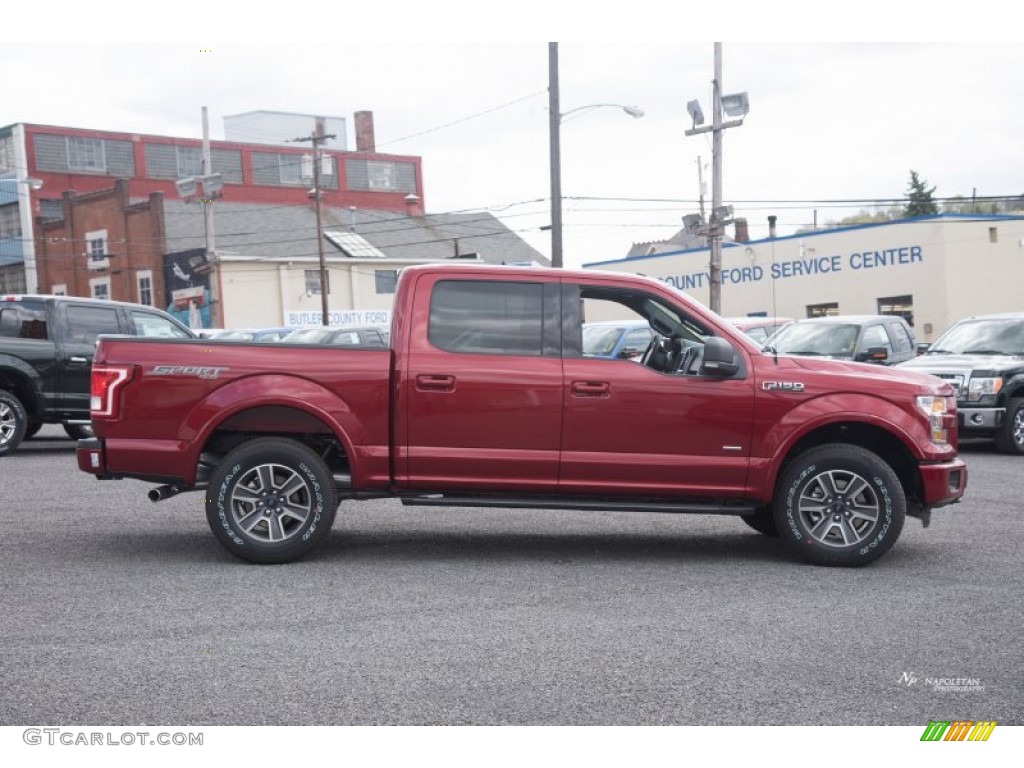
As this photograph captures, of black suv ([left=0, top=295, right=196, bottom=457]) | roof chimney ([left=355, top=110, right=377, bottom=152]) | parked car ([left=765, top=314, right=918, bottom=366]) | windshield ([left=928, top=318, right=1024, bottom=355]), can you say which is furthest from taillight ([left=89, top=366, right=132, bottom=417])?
roof chimney ([left=355, top=110, right=377, bottom=152])

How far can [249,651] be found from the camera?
578 cm

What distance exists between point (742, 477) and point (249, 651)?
12.0 feet

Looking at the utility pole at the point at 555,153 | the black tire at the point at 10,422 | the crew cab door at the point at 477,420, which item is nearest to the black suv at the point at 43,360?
the black tire at the point at 10,422

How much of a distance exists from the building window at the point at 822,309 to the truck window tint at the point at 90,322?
37199 millimetres

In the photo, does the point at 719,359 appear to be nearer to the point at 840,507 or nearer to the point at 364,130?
the point at 840,507

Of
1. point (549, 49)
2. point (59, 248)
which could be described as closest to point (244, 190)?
point (59, 248)

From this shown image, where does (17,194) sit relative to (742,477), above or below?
above

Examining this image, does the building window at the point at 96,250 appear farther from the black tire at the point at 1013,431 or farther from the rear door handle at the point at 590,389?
the rear door handle at the point at 590,389

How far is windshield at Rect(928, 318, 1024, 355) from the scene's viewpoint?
53.0 ft

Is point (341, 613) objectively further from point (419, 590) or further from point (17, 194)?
point (17, 194)

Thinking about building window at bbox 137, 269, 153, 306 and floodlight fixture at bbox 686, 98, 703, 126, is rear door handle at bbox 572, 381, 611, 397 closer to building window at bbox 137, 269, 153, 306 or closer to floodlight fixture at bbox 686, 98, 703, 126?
floodlight fixture at bbox 686, 98, 703, 126

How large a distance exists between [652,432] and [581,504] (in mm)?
669

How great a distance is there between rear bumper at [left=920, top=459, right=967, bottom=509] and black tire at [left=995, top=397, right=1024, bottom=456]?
7.68 meters

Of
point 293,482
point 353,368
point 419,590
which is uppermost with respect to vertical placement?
point 353,368
